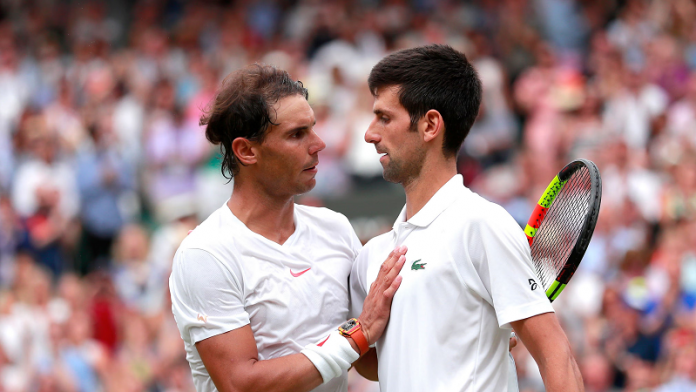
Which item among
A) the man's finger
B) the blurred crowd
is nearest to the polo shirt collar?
the man's finger

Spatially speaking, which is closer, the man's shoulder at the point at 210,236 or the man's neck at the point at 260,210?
the man's shoulder at the point at 210,236

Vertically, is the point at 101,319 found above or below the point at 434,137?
below

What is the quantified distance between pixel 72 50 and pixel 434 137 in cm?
1110

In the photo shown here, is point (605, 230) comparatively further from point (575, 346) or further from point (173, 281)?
point (173, 281)

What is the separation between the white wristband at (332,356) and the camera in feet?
10.9

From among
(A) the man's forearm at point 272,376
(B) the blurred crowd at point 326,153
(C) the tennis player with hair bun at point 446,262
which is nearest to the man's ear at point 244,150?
(C) the tennis player with hair bun at point 446,262

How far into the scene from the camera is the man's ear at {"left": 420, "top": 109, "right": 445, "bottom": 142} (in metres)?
3.31

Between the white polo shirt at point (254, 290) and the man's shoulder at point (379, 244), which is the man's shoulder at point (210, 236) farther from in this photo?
the man's shoulder at point (379, 244)

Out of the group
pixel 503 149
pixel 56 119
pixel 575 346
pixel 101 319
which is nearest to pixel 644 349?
pixel 575 346

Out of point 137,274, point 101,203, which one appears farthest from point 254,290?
point 101,203

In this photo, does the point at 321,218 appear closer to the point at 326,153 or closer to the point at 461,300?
the point at 461,300

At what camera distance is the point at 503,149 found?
9.41 meters

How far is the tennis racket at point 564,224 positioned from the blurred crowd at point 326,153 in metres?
3.11

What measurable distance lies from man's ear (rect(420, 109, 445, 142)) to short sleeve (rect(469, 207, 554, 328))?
1.37 ft
